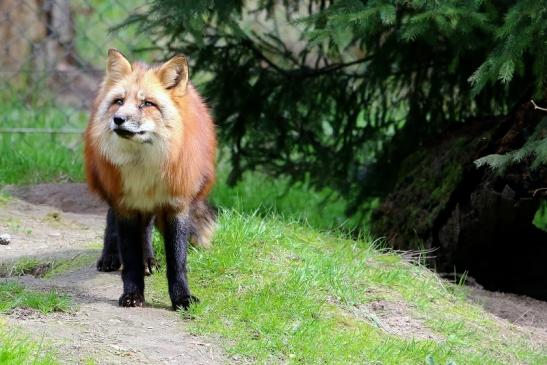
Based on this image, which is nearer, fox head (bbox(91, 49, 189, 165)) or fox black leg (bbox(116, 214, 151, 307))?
fox head (bbox(91, 49, 189, 165))

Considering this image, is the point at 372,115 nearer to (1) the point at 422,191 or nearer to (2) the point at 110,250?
(1) the point at 422,191

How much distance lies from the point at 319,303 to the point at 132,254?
3.43ft

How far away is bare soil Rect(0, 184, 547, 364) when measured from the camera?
4289 mm

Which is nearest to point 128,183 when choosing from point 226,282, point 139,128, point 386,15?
point 139,128

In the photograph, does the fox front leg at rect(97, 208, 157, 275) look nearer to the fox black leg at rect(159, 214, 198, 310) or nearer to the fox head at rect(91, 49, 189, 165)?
the fox black leg at rect(159, 214, 198, 310)

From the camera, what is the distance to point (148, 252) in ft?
17.8

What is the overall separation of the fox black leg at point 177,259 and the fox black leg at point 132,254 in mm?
150

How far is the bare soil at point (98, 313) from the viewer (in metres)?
4.29

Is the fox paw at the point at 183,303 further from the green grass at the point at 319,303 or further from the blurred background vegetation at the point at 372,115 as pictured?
the blurred background vegetation at the point at 372,115

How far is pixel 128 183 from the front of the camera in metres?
4.81

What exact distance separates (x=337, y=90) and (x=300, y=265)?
8.98 feet

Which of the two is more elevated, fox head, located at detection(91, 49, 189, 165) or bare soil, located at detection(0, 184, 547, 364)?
fox head, located at detection(91, 49, 189, 165)

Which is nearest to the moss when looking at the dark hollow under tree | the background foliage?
the dark hollow under tree

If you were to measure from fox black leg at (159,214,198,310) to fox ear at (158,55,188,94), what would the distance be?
70cm
